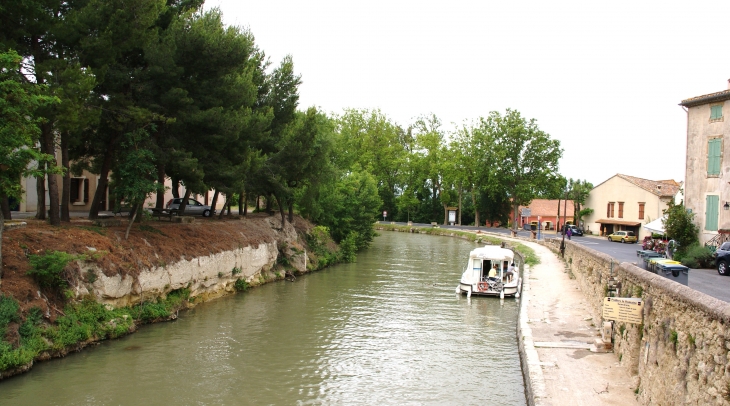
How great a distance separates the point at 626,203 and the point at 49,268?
5651 centimetres

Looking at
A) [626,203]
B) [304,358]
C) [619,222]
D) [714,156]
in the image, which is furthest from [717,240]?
[626,203]

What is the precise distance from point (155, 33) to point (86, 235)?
319 inches

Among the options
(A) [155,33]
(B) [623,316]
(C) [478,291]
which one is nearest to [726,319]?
(B) [623,316]

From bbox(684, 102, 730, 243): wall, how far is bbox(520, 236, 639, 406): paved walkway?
13.4 meters

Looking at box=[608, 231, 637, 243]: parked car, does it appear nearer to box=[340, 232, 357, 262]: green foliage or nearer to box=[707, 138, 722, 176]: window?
box=[707, 138, 722, 176]: window

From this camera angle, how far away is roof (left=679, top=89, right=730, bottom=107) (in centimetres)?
2966

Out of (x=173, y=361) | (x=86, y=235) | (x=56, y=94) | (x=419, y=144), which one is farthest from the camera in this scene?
(x=419, y=144)

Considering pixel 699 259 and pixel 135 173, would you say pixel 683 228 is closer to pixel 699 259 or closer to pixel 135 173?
pixel 699 259

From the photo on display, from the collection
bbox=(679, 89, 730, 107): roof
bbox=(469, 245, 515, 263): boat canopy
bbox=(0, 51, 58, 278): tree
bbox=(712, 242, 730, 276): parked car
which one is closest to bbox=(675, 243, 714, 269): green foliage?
bbox=(712, 242, 730, 276): parked car

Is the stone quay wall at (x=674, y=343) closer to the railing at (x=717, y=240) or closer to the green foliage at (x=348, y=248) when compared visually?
the railing at (x=717, y=240)

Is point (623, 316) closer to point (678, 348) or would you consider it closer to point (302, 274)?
point (678, 348)

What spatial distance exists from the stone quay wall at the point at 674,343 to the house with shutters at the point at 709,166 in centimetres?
2039

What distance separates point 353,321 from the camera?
2022 centimetres

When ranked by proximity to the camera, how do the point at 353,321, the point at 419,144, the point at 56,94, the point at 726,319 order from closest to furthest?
the point at 726,319, the point at 56,94, the point at 353,321, the point at 419,144
